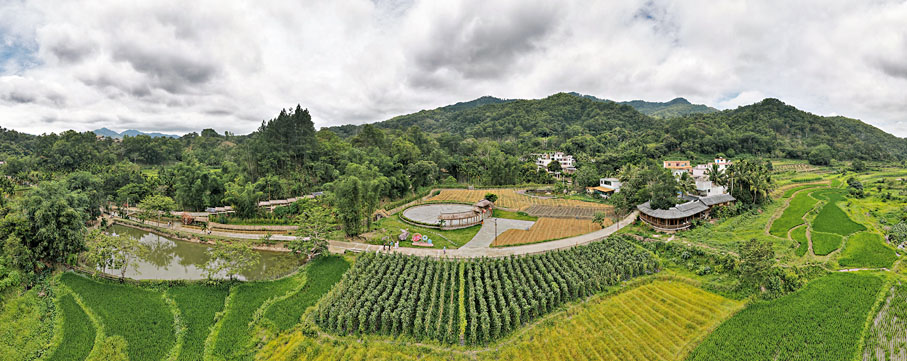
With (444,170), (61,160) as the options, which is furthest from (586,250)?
(61,160)

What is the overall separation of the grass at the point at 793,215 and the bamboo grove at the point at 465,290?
1309cm

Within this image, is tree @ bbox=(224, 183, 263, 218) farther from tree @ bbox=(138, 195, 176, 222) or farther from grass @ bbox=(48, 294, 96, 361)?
grass @ bbox=(48, 294, 96, 361)

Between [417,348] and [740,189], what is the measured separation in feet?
139

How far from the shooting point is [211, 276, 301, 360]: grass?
636 inches

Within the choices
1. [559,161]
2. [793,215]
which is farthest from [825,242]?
[559,161]

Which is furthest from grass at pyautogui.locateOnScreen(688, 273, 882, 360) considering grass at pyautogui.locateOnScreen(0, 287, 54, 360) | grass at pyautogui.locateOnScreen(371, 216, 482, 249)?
grass at pyautogui.locateOnScreen(0, 287, 54, 360)

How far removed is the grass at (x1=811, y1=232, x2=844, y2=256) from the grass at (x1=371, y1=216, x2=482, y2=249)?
25.3m

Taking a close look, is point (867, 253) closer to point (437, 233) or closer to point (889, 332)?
point (889, 332)

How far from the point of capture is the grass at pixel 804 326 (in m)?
14.3

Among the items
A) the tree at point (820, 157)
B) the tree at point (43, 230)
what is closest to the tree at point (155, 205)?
the tree at point (43, 230)

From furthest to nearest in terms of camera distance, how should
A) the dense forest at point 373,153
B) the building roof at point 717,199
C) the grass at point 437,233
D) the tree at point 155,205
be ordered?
the dense forest at point 373,153 < the tree at point 155,205 < the building roof at point 717,199 < the grass at point 437,233

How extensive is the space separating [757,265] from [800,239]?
11.4 m

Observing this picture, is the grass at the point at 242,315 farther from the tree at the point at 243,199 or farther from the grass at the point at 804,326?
the grass at the point at 804,326

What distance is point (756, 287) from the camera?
19.1 m
